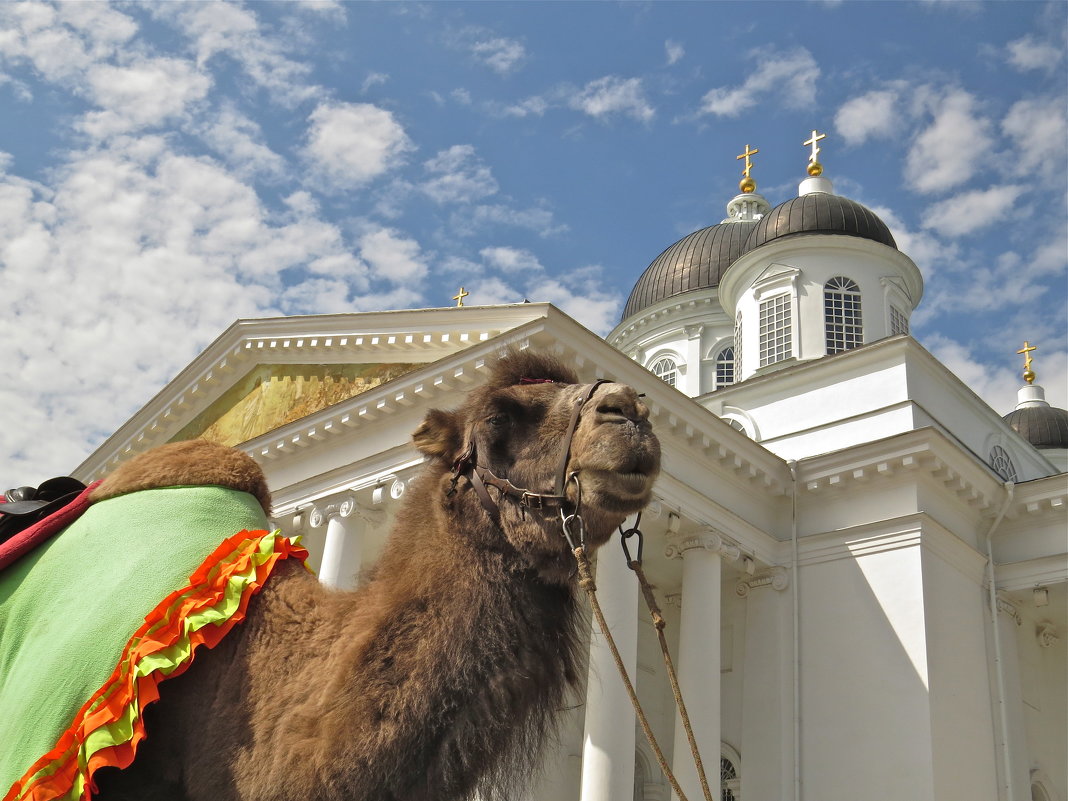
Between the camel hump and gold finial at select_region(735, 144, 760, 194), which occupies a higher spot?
gold finial at select_region(735, 144, 760, 194)

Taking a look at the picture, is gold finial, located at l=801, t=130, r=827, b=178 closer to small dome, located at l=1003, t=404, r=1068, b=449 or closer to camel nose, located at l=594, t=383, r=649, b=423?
small dome, located at l=1003, t=404, r=1068, b=449

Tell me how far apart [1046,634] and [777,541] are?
5614 mm

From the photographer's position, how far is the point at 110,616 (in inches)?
113

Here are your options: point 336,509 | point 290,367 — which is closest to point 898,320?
point 290,367

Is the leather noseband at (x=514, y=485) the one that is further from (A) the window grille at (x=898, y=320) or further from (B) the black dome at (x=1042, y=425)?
(B) the black dome at (x=1042, y=425)

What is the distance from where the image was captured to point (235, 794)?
2627 mm

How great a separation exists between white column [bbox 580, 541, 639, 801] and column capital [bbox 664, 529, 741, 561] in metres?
2.27

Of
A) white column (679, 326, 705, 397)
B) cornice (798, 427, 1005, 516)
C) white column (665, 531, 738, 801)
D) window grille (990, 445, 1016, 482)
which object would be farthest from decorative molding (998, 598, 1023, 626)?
white column (679, 326, 705, 397)

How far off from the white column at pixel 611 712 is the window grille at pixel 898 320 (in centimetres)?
1118

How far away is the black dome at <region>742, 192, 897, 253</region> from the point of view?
2209 cm

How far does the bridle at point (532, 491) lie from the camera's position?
2.75m

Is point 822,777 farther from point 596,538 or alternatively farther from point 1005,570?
point 596,538

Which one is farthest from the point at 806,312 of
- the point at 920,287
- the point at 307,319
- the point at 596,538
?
the point at 596,538

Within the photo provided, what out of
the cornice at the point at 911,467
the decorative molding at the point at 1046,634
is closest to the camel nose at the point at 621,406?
the cornice at the point at 911,467
